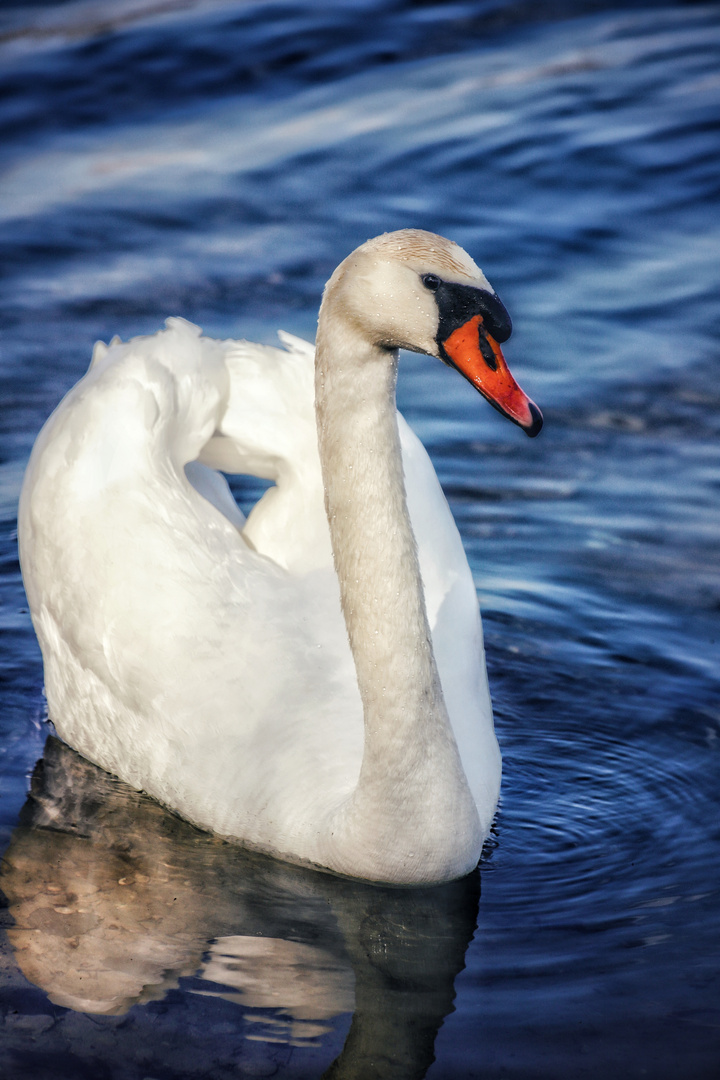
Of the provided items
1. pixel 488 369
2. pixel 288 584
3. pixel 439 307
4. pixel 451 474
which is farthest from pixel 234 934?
pixel 451 474

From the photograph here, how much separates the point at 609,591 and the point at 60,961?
10.9 ft

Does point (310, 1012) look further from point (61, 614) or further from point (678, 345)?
point (678, 345)

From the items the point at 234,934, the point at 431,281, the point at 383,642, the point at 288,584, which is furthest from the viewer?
the point at 288,584

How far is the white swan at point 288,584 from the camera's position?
408cm

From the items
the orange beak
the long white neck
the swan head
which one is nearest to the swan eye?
the swan head

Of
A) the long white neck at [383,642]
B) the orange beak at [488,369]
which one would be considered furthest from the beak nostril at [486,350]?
the long white neck at [383,642]

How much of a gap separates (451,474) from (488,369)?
4104 millimetres

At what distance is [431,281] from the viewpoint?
3.87 m

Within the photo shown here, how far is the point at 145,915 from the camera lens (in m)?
4.80

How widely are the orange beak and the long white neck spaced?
25 cm

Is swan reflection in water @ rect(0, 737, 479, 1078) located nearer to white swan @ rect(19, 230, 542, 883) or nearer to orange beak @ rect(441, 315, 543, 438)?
white swan @ rect(19, 230, 542, 883)

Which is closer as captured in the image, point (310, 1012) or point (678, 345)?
point (310, 1012)

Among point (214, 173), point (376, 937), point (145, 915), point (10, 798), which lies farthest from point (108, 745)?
point (214, 173)

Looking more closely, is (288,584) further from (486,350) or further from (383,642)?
(486,350)
